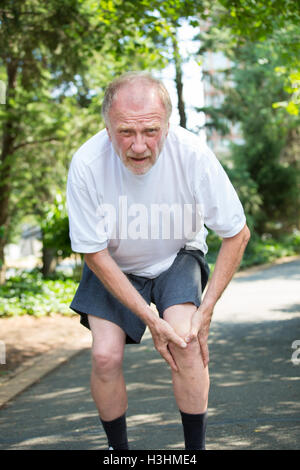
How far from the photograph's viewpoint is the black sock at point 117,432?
2.94m

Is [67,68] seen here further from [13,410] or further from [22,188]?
[13,410]

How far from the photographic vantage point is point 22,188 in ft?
56.3

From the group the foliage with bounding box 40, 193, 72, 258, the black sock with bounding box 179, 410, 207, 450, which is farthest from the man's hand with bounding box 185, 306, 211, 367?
the foliage with bounding box 40, 193, 72, 258

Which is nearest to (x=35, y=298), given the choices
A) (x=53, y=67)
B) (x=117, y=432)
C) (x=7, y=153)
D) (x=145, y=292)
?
(x=7, y=153)

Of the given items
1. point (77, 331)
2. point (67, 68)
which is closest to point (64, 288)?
point (77, 331)

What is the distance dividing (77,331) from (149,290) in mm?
6123

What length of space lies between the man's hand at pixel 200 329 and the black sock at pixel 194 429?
244 millimetres

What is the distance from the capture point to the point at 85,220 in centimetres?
290

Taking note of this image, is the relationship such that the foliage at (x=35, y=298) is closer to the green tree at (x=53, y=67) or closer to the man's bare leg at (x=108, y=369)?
the green tree at (x=53, y=67)

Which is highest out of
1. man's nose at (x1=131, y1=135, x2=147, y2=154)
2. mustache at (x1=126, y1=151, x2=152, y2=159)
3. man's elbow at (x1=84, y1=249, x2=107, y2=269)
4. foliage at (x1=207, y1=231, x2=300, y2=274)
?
man's nose at (x1=131, y1=135, x2=147, y2=154)

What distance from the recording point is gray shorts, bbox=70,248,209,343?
300cm

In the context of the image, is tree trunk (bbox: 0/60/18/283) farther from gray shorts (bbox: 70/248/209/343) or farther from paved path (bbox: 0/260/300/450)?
gray shorts (bbox: 70/248/209/343)

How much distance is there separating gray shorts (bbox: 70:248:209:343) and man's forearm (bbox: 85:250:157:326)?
156 mm

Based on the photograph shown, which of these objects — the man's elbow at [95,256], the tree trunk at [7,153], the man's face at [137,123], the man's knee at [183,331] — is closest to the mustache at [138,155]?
the man's face at [137,123]
